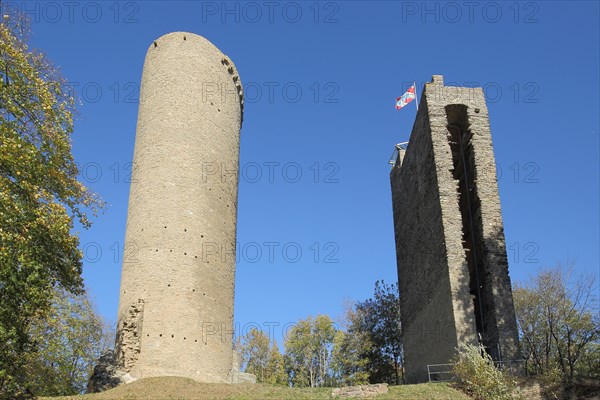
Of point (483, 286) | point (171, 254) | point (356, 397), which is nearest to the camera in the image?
point (356, 397)

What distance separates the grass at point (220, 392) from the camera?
14.0 m

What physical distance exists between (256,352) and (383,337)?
14832 millimetres

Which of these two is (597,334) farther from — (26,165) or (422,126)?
(26,165)

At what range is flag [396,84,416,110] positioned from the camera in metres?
27.5

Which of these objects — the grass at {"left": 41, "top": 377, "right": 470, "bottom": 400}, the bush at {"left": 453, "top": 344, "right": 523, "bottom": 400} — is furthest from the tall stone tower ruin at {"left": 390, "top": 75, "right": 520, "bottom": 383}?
the grass at {"left": 41, "top": 377, "right": 470, "bottom": 400}

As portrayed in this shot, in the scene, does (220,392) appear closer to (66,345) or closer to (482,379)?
(482,379)

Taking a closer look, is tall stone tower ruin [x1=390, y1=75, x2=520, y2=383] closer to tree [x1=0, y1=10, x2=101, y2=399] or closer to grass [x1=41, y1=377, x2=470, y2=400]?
grass [x1=41, y1=377, x2=470, y2=400]

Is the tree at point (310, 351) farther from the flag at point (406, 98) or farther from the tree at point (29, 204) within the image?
the tree at point (29, 204)

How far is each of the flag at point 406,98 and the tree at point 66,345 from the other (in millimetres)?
18299

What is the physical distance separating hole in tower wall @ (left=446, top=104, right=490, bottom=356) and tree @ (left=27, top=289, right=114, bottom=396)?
54.1ft

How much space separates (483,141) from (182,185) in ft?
36.1

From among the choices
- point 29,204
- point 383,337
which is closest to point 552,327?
point 383,337

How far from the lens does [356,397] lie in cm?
1462

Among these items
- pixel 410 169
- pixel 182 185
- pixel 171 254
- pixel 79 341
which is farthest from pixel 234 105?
pixel 79 341
